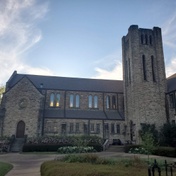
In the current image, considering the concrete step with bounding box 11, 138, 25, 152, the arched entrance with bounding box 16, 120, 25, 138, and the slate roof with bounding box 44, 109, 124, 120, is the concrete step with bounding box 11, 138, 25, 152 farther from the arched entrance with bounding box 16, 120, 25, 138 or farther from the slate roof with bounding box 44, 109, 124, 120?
the slate roof with bounding box 44, 109, 124, 120

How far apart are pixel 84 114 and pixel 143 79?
41.9ft

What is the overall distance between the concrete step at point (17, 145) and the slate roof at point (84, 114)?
234 inches

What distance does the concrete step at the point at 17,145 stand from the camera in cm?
3121

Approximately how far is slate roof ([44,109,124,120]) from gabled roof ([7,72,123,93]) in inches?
194

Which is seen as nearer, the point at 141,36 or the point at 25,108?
the point at 25,108

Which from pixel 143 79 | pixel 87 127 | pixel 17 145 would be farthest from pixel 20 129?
pixel 143 79

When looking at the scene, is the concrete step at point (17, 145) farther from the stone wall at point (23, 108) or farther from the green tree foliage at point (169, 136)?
the green tree foliage at point (169, 136)

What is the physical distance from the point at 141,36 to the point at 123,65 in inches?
252

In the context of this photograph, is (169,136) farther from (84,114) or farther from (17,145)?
(17,145)

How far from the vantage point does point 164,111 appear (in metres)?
34.9

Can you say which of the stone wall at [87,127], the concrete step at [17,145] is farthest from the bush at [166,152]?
the concrete step at [17,145]

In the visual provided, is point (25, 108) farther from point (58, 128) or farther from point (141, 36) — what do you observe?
point (141, 36)

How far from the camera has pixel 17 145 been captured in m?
32.2

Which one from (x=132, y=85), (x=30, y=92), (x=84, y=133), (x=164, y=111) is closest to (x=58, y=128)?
(x=84, y=133)
